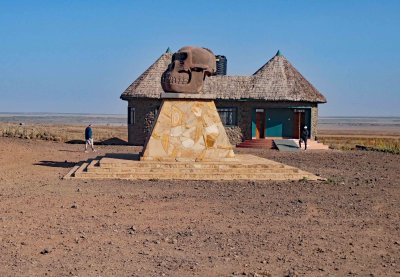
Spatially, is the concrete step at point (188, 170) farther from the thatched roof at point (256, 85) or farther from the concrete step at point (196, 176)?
the thatched roof at point (256, 85)

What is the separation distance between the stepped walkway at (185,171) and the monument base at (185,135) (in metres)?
0.40

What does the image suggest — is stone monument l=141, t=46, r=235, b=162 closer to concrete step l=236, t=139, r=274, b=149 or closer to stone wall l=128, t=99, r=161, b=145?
stone wall l=128, t=99, r=161, b=145

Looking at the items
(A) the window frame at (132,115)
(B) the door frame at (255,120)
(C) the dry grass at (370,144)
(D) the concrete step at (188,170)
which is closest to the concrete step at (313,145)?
(C) the dry grass at (370,144)

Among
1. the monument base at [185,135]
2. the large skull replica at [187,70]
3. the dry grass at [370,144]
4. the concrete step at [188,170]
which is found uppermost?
the large skull replica at [187,70]

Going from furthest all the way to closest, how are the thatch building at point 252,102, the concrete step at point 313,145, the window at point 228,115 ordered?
the window at point 228,115, the thatch building at point 252,102, the concrete step at point 313,145

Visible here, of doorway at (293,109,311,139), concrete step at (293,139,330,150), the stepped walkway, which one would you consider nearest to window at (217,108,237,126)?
doorway at (293,109,311,139)

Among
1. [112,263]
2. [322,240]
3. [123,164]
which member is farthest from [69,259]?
[123,164]

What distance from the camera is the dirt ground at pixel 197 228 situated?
7.20m

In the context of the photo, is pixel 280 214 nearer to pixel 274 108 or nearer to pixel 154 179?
pixel 154 179

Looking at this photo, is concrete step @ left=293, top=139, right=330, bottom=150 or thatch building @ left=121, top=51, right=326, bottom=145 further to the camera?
thatch building @ left=121, top=51, right=326, bottom=145

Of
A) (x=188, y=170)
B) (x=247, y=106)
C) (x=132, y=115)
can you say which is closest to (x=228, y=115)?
(x=247, y=106)

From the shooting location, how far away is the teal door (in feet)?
107

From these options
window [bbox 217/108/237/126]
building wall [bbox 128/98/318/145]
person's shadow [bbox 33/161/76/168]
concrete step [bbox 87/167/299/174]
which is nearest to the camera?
concrete step [bbox 87/167/299/174]

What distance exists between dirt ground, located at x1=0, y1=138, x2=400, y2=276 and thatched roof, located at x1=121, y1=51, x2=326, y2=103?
1648 cm
